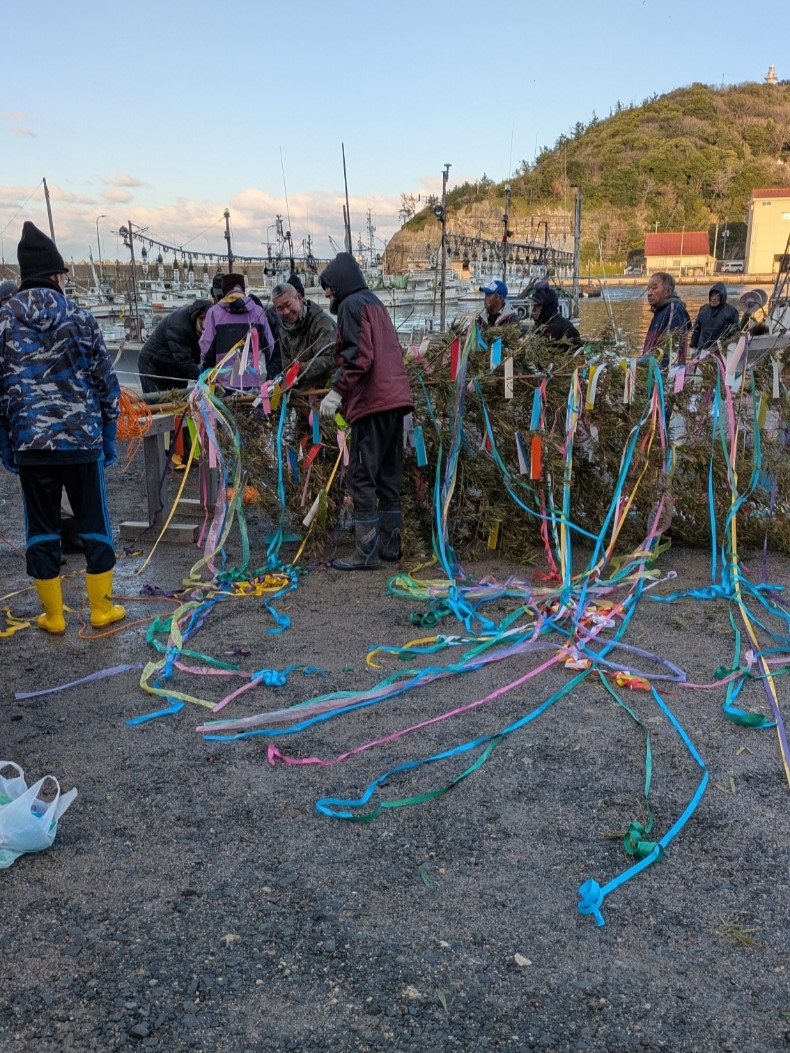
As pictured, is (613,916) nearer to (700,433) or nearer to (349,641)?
(349,641)

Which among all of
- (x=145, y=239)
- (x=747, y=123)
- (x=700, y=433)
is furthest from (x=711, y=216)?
(x=700, y=433)

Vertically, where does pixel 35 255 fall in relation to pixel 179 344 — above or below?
above

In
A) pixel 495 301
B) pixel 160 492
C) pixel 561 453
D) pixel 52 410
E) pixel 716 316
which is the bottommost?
pixel 160 492

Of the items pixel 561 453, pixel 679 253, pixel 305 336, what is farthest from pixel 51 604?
pixel 679 253

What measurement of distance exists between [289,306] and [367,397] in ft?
4.56

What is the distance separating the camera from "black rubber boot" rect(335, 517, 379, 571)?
5734mm

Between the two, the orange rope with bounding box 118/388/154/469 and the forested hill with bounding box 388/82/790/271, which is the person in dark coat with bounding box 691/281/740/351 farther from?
the forested hill with bounding box 388/82/790/271

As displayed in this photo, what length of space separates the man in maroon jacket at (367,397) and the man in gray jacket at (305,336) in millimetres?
413

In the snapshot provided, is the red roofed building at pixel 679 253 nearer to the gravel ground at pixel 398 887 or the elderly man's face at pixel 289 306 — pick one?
the elderly man's face at pixel 289 306

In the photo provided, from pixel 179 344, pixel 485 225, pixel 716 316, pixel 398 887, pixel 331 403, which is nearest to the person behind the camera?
pixel 398 887

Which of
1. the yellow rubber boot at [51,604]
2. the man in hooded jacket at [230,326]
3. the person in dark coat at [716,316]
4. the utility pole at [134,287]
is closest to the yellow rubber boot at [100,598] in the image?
the yellow rubber boot at [51,604]

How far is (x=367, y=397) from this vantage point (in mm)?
5531

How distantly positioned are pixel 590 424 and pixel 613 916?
12.6 ft

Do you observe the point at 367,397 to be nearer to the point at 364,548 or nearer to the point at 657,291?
the point at 364,548
